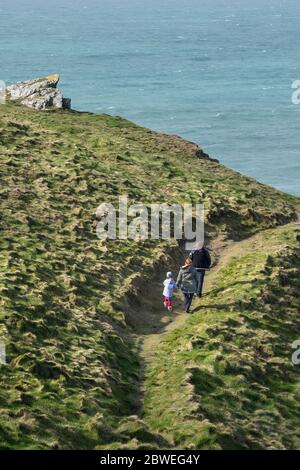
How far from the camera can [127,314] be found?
31891 mm

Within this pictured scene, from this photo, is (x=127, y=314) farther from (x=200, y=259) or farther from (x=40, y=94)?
(x=40, y=94)

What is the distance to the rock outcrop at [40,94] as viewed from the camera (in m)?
60.8

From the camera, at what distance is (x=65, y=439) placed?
21.5m

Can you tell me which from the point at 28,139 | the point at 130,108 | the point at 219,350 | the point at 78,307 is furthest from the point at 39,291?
the point at 130,108

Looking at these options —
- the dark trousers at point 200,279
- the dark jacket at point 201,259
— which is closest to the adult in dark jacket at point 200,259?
the dark jacket at point 201,259

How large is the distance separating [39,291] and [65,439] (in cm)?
988

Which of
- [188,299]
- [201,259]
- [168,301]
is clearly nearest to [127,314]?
[168,301]

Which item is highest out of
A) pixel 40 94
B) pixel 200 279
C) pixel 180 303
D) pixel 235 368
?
pixel 40 94

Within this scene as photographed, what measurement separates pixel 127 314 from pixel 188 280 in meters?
2.45

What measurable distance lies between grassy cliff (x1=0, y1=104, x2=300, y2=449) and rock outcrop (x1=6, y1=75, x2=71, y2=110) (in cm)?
851

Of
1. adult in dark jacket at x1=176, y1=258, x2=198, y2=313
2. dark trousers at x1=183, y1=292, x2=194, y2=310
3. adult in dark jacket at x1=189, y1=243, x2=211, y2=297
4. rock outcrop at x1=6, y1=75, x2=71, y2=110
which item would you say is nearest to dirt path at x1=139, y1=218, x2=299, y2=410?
dark trousers at x1=183, y1=292, x2=194, y2=310

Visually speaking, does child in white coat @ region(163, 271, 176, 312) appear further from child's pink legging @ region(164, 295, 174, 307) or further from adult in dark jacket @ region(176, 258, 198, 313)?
adult in dark jacket @ region(176, 258, 198, 313)
